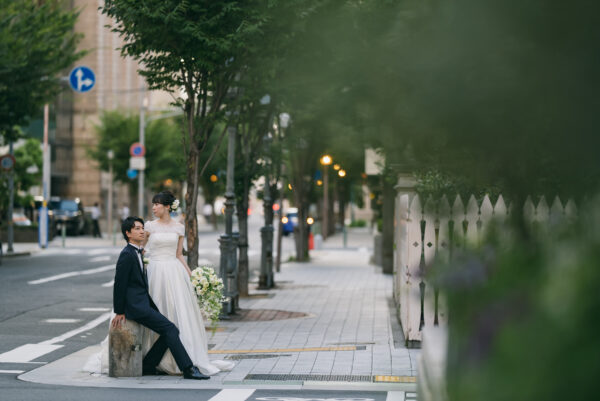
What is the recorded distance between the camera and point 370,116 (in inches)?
191

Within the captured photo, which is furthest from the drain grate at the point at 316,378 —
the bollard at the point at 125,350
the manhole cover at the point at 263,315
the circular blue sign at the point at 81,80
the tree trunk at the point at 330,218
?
the tree trunk at the point at 330,218

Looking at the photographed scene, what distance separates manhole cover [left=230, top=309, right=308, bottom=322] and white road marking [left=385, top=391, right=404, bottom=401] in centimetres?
699

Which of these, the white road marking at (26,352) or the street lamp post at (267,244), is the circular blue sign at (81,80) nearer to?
the street lamp post at (267,244)

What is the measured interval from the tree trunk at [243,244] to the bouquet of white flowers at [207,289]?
27.3 feet

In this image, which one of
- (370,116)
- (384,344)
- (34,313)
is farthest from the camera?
(34,313)

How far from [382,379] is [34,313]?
852 cm

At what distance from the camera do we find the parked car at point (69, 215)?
5431 centimetres

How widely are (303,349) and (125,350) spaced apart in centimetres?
274

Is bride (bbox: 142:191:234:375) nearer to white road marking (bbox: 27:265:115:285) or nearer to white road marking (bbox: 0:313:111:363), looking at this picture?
white road marking (bbox: 0:313:111:363)

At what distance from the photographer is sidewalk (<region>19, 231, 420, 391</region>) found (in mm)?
9891

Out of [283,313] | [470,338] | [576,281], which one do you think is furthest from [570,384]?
[283,313]

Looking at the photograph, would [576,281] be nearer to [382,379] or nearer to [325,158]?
[382,379]

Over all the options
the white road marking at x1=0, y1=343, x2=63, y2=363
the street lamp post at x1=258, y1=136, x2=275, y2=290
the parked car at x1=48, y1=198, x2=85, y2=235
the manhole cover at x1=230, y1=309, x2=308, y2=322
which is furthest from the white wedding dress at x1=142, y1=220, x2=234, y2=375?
the parked car at x1=48, y1=198, x2=85, y2=235

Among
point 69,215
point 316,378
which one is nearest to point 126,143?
point 69,215
